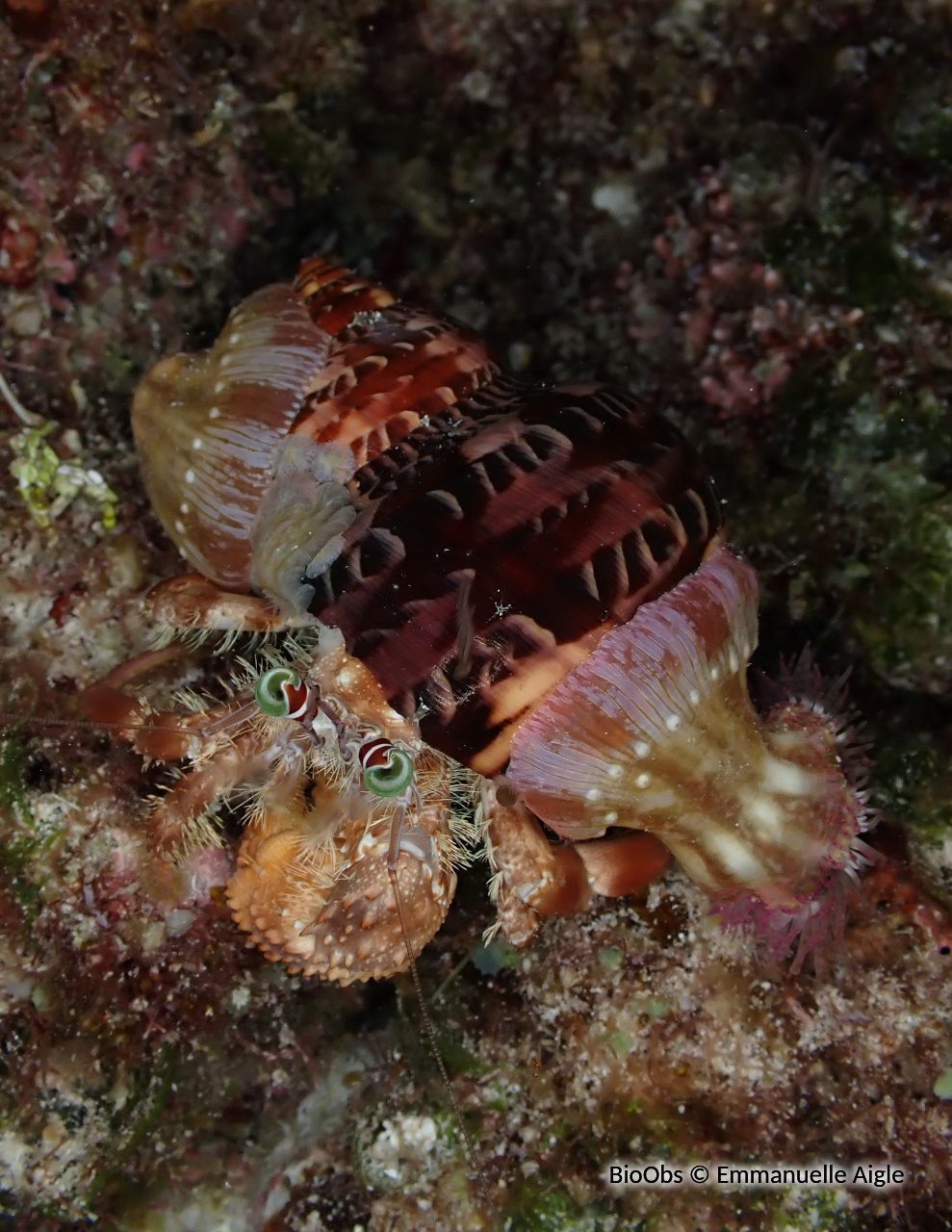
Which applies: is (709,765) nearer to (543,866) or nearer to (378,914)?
(543,866)

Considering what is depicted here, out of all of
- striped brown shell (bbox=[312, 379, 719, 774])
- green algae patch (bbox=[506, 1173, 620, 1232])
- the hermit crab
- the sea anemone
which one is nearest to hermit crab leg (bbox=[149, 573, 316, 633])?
the hermit crab

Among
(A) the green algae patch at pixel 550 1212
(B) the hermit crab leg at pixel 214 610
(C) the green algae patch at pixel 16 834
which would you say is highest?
(B) the hermit crab leg at pixel 214 610

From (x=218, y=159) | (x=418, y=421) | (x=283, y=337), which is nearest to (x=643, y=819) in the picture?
(x=418, y=421)

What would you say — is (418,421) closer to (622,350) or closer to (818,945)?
(622,350)

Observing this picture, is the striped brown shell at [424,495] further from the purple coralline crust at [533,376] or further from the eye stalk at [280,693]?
the purple coralline crust at [533,376]

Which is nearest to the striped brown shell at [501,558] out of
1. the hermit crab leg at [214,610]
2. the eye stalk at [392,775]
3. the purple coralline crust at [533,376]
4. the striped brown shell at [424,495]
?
the striped brown shell at [424,495]

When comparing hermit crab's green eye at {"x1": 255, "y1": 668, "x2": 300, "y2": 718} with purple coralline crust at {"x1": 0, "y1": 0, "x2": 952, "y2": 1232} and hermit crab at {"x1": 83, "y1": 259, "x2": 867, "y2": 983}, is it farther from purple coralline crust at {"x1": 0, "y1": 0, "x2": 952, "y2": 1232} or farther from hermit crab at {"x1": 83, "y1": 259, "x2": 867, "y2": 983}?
purple coralline crust at {"x1": 0, "y1": 0, "x2": 952, "y2": 1232}

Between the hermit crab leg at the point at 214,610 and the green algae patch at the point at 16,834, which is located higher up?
the hermit crab leg at the point at 214,610

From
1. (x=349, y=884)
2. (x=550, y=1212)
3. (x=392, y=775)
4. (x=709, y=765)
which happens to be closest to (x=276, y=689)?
(x=392, y=775)

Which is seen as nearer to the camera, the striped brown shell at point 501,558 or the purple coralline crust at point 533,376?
the striped brown shell at point 501,558
